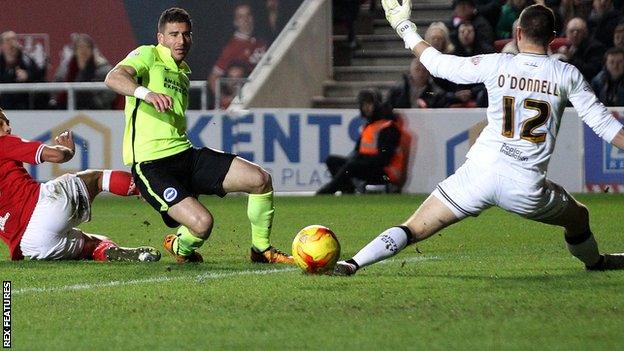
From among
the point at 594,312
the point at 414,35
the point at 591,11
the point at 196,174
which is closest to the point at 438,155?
the point at 591,11

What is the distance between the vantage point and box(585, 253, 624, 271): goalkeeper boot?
9.38 m

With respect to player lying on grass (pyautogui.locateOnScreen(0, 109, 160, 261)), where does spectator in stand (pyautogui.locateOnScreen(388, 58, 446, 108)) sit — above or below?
above

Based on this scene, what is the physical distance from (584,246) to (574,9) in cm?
1165

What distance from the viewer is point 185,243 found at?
1023cm

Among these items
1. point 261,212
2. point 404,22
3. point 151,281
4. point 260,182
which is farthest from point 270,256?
point 404,22

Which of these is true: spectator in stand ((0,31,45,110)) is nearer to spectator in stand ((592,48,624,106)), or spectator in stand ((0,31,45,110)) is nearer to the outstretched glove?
spectator in stand ((592,48,624,106))

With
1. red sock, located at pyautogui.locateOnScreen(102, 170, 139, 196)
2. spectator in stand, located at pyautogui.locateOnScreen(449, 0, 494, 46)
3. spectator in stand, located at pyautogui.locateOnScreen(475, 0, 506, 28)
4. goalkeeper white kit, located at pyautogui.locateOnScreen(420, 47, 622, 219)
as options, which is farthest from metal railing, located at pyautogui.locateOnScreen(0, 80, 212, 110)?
goalkeeper white kit, located at pyautogui.locateOnScreen(420, 47, 622, 219)

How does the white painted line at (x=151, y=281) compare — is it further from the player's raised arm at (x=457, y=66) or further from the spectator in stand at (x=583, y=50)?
the spectator in stand at (x=583, y=50)

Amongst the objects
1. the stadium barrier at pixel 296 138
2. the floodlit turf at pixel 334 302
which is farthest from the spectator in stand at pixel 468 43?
the floodlit turf at pixel 334 302

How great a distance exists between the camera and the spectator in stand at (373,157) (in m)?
18.2

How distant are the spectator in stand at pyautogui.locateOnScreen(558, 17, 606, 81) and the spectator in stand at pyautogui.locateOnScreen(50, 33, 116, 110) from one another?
625 centimetres

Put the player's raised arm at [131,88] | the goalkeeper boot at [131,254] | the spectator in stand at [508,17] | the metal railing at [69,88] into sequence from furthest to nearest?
the spectator in stand at [508,17] → the metal railing at [69,88] → the goalkeeper boot at [131,254] → the player's raised arm at [131,88]

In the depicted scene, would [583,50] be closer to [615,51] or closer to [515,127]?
[615,51]

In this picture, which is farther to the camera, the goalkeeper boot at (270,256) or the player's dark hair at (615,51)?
the player's dark hair at (615,51)
